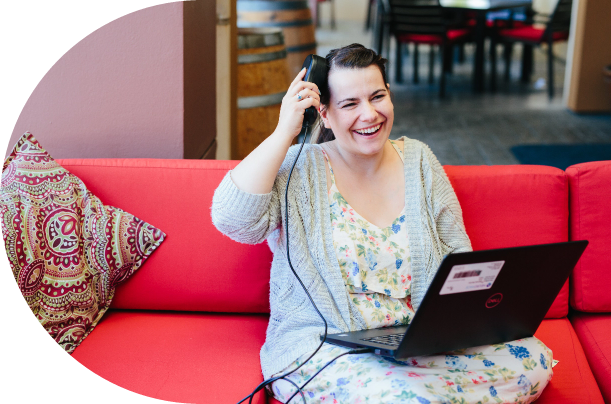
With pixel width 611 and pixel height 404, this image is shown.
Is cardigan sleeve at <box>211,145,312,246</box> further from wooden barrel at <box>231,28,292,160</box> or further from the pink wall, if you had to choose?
wooden barrel at <box>231,28,292,160</box>

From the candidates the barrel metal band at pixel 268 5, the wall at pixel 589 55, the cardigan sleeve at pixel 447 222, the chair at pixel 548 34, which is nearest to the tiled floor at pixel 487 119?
the wall at pixel 589 55

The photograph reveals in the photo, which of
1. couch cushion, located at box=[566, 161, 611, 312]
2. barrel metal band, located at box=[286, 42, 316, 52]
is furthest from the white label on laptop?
barrel metal band, located at box=[286, 42, 316, 52]

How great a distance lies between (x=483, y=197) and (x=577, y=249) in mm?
491

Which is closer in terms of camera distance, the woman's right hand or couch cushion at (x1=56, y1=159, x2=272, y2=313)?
the woman's right hand

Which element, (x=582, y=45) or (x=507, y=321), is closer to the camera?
(x=507, y=321)

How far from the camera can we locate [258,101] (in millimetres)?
2930

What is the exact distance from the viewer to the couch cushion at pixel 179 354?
1396 mm

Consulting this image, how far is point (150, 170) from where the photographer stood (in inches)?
67.3

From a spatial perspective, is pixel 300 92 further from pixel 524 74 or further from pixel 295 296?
pixel 524 74

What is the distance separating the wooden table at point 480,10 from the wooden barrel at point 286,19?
2.36 metres

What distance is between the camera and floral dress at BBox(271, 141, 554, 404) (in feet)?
4.16

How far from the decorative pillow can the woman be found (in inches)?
15.9

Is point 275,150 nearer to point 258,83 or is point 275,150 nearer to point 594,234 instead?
point 594,234

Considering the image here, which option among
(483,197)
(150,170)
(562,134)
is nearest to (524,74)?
(562,134)
